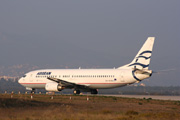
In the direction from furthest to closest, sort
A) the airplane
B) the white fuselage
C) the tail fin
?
1. the tail fin
2. the white fuselage
3. the airplane

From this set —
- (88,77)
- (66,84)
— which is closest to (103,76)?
(88,77)

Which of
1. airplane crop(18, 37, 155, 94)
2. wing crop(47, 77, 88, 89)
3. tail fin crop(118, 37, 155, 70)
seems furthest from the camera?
wing crop(47, 77, 88, 89)

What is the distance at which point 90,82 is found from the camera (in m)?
52.6

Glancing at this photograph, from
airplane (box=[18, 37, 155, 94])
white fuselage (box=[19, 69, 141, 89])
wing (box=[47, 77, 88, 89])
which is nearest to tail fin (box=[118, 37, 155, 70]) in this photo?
airplane (box=[18, 37, 155, 94])

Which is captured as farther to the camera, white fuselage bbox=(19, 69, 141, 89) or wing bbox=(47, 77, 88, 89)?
wing bbox=(47, 77, 88, 89)

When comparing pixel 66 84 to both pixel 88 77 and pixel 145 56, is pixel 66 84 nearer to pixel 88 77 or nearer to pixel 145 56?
pixel 88 77

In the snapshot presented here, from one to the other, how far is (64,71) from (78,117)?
1247 inches

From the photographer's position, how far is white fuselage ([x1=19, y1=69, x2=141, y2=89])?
5041 cm

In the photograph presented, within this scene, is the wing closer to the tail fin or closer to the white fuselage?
the white fuselage

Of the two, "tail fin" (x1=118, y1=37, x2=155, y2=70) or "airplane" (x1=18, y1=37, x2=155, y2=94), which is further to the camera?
"tail fin" (x1=118, y1=37, x2=155, y2=70)

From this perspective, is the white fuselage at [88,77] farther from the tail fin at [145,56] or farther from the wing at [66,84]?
the tail fin at [145,56]

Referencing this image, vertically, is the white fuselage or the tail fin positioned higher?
the tail fin

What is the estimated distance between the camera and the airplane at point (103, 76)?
4984 centimetres

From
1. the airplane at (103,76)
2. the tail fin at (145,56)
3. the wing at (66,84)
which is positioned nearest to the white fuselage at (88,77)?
the airplane at (103,76)
